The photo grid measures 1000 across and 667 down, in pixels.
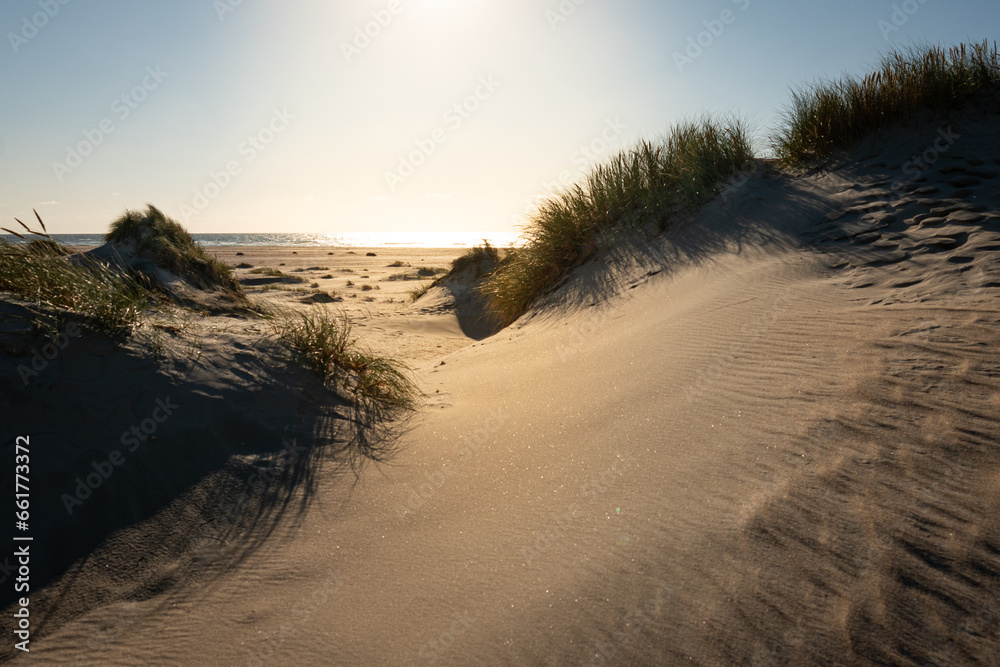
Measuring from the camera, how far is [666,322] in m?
4.09

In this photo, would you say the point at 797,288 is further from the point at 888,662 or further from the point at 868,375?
the point at 888,662

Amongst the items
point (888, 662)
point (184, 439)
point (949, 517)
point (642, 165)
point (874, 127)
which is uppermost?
point (642, 165)

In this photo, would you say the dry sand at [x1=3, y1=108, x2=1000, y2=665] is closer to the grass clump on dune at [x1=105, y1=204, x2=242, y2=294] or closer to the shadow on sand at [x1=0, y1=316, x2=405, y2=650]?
the shadow on sand at [x1=0, y1=316, x2=405, y2=650]

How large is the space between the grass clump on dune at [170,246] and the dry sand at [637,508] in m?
3.42

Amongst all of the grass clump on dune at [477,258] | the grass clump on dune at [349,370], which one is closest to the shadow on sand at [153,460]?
the grass clump on dune at [349,370]

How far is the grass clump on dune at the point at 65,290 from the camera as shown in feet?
10.2

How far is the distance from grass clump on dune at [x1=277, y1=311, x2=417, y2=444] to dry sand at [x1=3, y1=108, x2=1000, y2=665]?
29 centimetres

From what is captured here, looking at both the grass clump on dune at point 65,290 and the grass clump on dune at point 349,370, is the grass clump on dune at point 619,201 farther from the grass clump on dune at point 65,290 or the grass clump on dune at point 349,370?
the grass clump on dune at point 65,290

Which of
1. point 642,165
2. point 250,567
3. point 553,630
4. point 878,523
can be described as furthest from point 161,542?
point 642,165

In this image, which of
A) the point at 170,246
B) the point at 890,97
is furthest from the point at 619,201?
the point at 170,246

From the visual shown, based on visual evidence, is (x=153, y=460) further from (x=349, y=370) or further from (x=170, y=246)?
(x=170, y=246)

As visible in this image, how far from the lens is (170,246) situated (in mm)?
6574

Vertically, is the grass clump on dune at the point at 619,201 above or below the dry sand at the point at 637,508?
above

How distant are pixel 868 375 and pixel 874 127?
481 centimetres
